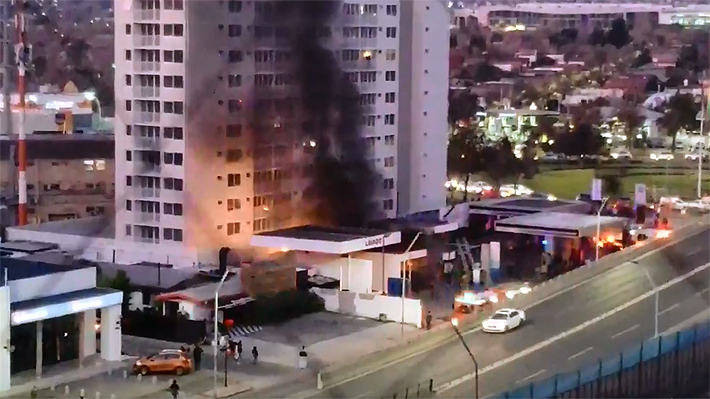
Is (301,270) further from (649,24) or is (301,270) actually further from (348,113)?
(649,24)

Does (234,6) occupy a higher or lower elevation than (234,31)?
higher

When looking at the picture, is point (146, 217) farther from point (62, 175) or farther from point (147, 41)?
point (62, 175)

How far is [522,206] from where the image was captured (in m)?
7.45

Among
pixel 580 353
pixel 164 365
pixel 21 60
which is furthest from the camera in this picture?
pixel 21 60

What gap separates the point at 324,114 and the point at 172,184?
3.45ft

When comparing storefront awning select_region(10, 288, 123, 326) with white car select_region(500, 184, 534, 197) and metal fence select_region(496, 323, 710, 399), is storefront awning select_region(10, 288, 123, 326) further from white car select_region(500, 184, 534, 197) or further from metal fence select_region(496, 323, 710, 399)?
white car select_region(500, 184, 534, 197)

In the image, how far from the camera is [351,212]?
6.60m

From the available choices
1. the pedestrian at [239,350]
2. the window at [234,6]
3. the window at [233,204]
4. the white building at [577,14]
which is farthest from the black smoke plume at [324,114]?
the white building at [577,14]

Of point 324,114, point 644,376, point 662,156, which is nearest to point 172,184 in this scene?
point 324,114

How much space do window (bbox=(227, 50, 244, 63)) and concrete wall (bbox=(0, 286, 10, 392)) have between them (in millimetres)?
2452

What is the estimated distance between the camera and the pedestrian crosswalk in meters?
4.58

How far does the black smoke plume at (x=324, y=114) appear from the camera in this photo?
6.29 meters

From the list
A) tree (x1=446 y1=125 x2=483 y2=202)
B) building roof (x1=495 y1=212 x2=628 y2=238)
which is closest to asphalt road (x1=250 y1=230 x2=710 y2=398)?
building roof (x1=495 y1=212 x2=628 y2=238)

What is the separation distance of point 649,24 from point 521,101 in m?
1.41
